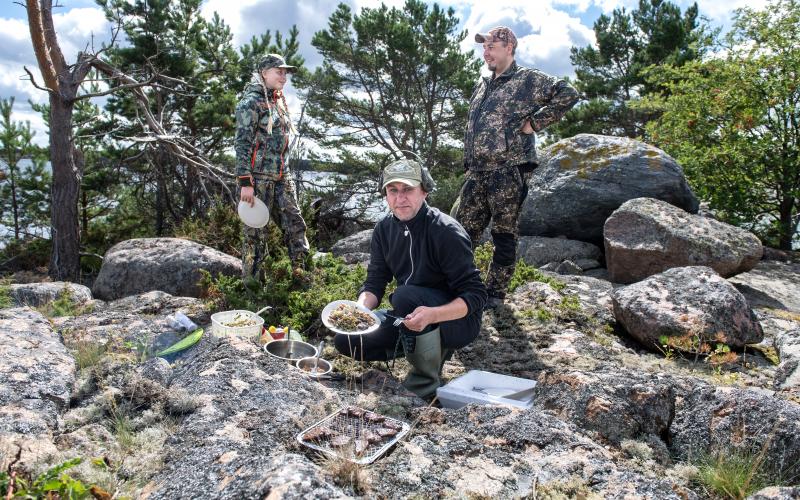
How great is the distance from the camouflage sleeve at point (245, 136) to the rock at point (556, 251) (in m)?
3.96

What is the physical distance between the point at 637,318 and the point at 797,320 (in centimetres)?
214

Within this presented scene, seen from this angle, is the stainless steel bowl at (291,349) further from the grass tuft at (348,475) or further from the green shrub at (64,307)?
the green shrub at (64,307)

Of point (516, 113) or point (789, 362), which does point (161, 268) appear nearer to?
point (516, 113)

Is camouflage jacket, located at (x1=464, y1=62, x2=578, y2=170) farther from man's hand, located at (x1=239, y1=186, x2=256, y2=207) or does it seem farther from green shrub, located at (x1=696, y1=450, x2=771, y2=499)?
green shrub, located at (x1=696, y1=450, x2=771, y2=499)

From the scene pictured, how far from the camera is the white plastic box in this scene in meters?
3.33

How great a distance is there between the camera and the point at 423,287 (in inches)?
151

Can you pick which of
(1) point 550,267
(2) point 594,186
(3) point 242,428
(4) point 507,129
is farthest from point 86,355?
(2) point 594,186

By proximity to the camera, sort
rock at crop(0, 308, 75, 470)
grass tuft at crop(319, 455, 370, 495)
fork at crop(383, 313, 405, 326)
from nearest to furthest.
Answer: grass tuft at crop(319, 455, 370, 495) < rock at crop(0, 308, 75, 470) < fork at crop(383, 313, 405, 326)

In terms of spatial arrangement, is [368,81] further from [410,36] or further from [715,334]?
[715,334]

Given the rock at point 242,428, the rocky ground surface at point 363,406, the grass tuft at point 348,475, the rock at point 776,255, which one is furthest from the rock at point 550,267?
the grass tuft at point 348,475

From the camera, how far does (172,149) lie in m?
9.48

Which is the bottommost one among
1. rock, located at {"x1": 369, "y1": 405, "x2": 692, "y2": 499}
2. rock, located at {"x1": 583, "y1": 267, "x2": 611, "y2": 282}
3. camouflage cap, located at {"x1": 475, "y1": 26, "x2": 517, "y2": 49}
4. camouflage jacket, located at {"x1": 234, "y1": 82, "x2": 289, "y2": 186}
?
rock, located at {"x1": 369, "y1": 405, "x2": 692, "y2": 499}

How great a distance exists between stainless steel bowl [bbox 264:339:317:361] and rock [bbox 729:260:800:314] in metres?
4.99

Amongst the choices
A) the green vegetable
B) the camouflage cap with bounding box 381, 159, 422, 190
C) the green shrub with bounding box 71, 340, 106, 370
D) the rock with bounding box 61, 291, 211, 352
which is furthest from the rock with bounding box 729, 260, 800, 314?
the green shrub with bounding box 71, 340, 106, 370
